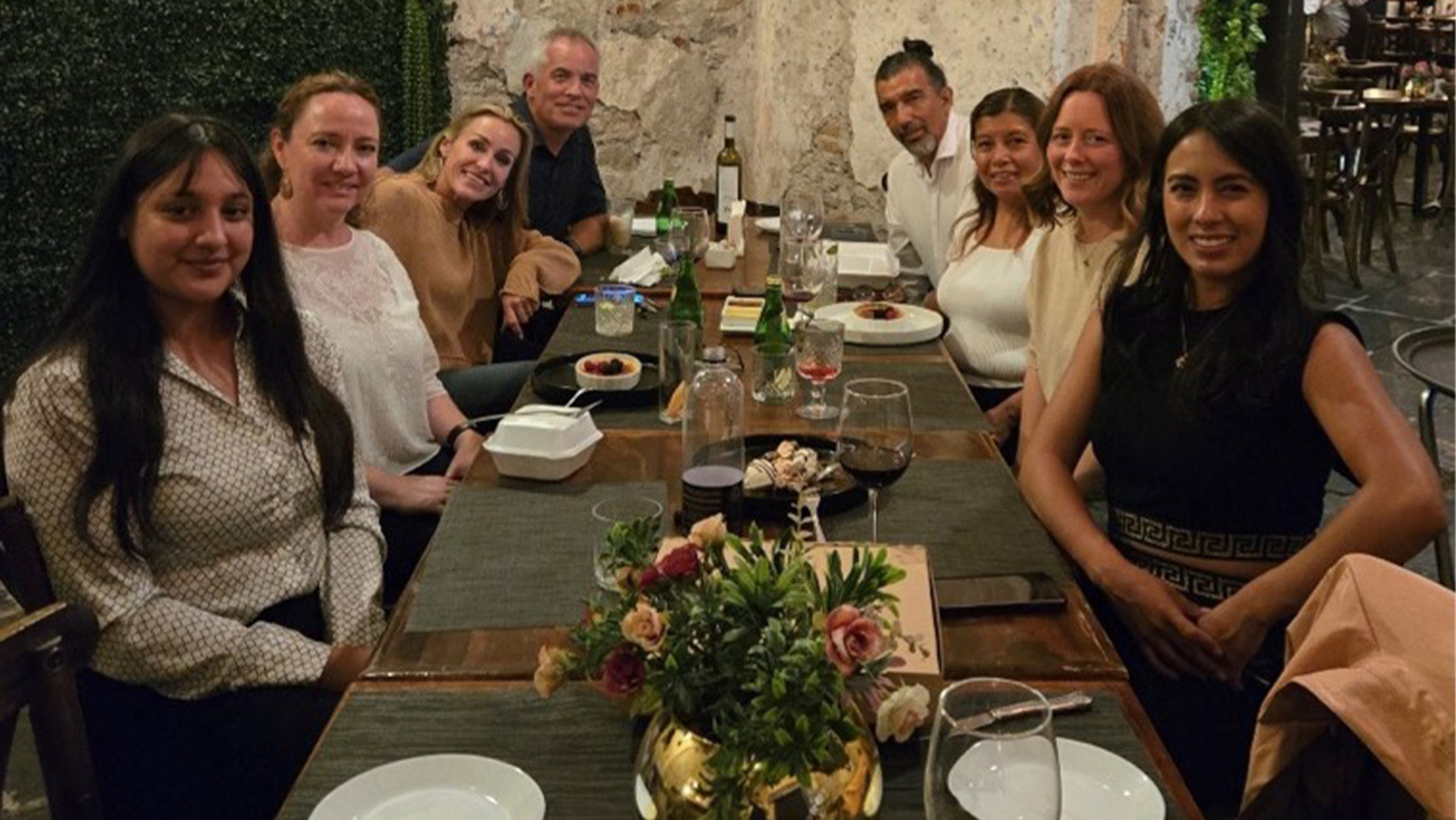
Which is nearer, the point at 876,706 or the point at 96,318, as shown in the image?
the point at 876,706

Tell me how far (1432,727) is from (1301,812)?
0.69 ft

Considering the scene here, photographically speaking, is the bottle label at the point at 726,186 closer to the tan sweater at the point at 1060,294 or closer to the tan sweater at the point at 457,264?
the tan sweater at the point at 457,264

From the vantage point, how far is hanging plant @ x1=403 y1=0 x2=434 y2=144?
16.5 feet

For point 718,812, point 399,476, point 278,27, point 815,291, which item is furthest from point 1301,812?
point 278,27

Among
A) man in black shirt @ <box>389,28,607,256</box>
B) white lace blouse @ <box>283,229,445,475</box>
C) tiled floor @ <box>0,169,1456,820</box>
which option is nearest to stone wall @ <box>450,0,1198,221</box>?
man in black shirt @ <box>389,28,607,256</box>

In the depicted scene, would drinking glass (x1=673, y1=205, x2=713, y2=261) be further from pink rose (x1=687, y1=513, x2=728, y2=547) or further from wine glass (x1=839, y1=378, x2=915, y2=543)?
pink rose (x1=687, y1=513, x2=728, y2=547)

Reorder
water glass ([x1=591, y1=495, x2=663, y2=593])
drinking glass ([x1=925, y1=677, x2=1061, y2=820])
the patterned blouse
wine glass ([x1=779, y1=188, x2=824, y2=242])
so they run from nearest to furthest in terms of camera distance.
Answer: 1. drinking glass ([x1=925, y1=677, x2=1061, y2=820])
2. water glass ([x1=591, y1=495, x2=663, y2=593])
3. the patterned blouse
4. wine glass ([x1=779, y1=188, x2=824, y2=242])

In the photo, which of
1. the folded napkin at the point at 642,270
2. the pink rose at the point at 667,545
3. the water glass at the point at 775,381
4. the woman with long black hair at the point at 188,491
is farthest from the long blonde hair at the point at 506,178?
the pink rose at the point at 667,545

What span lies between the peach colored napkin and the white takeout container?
107 cm

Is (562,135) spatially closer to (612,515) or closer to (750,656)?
(612,515)

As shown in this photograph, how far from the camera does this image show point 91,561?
1671 millimetres

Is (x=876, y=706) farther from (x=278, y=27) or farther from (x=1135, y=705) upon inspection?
(x=278, y=27)

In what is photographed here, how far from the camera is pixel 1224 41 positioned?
4539mm

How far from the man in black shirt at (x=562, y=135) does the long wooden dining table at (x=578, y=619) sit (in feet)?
5.98
